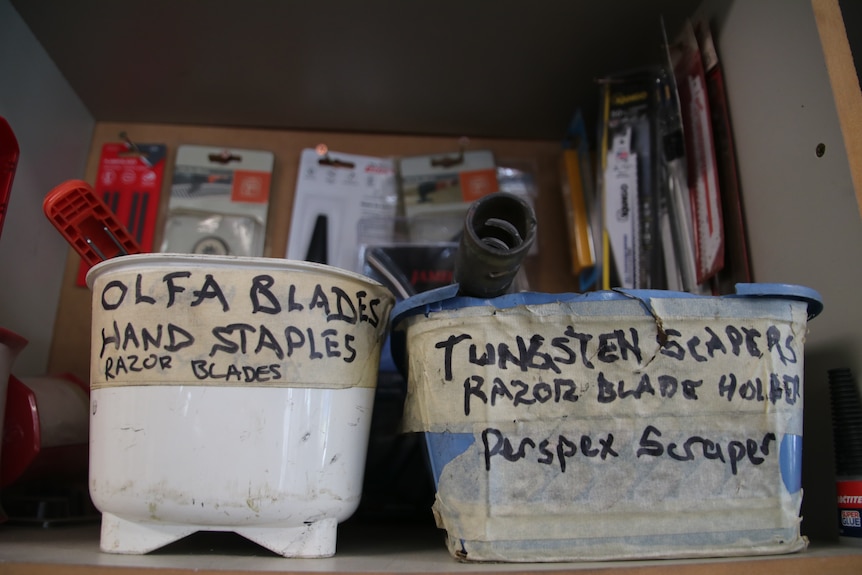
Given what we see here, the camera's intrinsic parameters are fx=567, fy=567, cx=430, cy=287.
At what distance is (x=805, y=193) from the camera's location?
0.50 m

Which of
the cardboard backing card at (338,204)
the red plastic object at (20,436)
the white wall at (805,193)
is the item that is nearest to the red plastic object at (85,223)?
the red plastic object at (20,436)

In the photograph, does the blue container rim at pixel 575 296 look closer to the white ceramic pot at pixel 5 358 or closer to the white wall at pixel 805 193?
the white wall at pixel 805 193

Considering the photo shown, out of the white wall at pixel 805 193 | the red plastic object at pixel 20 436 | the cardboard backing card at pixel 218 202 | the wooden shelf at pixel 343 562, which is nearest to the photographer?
the wooden shelf at pixel 343 562

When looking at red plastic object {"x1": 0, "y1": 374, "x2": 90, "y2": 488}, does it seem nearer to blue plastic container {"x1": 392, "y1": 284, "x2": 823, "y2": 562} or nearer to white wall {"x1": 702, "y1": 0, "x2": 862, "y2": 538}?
blue plastic container {"x1": 392, "y1": 284, "x2": 823, "y2": 562}

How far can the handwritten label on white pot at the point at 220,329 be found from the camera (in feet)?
1.36

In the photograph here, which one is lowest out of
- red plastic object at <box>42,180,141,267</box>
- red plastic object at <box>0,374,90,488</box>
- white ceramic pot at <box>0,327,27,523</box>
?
red plastic object at <box>0,374,90,488</box>

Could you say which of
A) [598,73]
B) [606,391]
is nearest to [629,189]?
[598,73]

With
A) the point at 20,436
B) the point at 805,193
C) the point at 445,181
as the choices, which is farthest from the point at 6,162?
the point at 805,193

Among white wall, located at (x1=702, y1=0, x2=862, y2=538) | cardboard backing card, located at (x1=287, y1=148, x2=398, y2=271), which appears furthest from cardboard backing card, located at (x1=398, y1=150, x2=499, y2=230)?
white wall, located at (x1=702, y1=0, x2=862, y2=538)

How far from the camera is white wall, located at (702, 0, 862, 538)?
46 cm

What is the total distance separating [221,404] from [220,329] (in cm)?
5

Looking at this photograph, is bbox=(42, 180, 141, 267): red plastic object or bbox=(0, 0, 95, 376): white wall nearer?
bbox=(42, 180, 141, 267): red plastic object

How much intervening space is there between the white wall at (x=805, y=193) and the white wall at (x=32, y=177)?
818mm

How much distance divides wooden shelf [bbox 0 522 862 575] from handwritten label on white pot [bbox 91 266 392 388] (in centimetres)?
12
